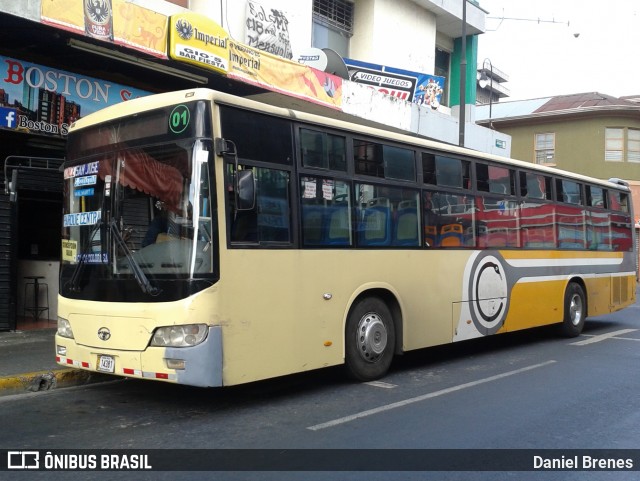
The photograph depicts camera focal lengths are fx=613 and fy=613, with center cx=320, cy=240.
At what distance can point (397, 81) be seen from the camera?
57.8 ft

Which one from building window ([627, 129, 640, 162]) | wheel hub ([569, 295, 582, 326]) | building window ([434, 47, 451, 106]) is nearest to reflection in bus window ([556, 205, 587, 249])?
wheel hub ([569, 295, 582, 326])

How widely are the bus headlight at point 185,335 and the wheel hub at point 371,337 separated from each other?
7.75 ft

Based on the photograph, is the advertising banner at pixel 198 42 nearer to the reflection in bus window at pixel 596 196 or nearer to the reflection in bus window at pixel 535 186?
the reflection in bus window at pixel 535 186

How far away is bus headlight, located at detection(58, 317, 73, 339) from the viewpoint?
6635mm

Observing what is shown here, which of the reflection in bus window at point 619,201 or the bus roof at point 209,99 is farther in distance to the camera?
the reflection in bus window at point 619,201

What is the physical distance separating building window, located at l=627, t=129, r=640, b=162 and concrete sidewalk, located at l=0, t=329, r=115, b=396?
36898 mm

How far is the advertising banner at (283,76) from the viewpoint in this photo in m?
11.9

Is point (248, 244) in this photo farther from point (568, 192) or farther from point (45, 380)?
point (568, 192)

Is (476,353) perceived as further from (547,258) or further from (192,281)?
(192,281)

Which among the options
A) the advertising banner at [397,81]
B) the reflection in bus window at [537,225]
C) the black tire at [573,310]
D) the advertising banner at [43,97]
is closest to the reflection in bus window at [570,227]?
the reflection in bus window at [537,225]

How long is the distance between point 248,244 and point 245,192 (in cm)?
57

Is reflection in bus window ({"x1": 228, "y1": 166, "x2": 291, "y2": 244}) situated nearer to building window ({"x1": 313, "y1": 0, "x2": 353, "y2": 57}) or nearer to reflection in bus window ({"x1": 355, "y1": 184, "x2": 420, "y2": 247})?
reflection in bus window ({"x1": 355, "y1": 184, "x2": 420, "y2": 247})

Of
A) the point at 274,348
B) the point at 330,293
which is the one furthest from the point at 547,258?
the point at 274,348

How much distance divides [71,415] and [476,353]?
6.57 meters
